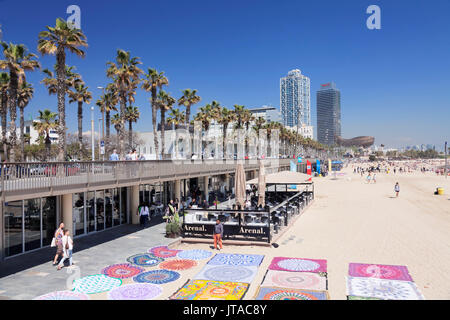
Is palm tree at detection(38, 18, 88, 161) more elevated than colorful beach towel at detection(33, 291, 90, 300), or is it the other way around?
palm tree at detection(38, 18, 88, 161)

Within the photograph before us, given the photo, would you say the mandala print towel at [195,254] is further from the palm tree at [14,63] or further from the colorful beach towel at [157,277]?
the palm tree at [14,63]

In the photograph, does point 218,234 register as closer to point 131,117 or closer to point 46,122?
point 46,122

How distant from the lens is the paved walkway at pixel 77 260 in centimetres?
973

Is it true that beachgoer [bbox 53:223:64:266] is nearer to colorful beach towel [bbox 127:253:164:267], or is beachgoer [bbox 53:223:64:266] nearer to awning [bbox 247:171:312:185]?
colorful beach towel [bbox 127:253:164:267]

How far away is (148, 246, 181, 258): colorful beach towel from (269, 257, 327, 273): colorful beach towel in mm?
4157

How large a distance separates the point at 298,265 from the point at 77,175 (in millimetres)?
9098

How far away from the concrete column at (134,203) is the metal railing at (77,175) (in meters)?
2.20

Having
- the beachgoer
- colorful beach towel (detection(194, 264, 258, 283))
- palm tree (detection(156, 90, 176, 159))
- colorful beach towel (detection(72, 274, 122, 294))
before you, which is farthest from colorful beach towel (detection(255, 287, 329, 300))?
palm tree (detection(156, 90, 176, 159))

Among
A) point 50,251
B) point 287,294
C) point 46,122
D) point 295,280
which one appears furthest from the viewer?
point 46,122

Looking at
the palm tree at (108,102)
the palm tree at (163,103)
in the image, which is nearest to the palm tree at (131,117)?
the palm tree at (108,102)

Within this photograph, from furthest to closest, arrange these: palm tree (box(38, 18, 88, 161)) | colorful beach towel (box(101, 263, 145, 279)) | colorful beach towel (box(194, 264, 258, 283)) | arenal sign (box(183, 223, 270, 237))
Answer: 1. palm tree (box(38, 18, 88, 161))
2. arenal sign (box(183, 223, 270, 237))
3. colorful beach towel (box(101, 263, 145, 279))
4. colorful beach towel (box(194, 264, 258, 283))

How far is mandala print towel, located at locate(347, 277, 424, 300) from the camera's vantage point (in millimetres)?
9039

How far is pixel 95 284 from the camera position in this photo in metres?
10.0

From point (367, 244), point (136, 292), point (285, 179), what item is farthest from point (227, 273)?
point (285, 179)
